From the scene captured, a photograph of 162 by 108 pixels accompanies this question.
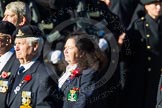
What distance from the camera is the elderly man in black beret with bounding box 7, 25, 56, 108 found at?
5773mm

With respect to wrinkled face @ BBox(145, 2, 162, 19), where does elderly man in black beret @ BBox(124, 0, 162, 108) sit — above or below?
below

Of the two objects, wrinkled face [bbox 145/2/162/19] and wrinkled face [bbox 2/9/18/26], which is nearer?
wrinkled face [bbox 2/9/18/26]

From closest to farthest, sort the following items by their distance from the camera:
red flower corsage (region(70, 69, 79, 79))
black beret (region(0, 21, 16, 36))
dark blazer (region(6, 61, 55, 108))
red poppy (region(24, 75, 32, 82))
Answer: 1. dark blazer (region(6, 61, 55, 108))
2. red poppy (region(24, 75, 32, 82))
3. red flower corsage (region(70, 69, 79, 79))
4. black beret (region(0, 21, 16, 36))

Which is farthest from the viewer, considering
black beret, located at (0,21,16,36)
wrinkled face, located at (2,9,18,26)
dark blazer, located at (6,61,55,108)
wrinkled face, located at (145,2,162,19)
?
wrinkled face, located at (145,2,162,19)

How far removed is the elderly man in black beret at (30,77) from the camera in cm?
577

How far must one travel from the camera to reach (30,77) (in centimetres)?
591

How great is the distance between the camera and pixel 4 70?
20.2 feet

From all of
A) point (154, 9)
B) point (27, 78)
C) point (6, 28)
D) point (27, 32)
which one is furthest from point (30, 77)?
point (154, 9)

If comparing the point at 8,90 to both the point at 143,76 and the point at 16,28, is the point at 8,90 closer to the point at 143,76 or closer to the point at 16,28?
the point at 16,28

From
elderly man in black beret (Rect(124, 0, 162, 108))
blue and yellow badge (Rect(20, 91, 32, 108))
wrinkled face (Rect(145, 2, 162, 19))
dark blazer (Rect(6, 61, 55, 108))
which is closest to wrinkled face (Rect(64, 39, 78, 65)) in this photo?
dark blazer (Rect(6, 61, 55, 108))

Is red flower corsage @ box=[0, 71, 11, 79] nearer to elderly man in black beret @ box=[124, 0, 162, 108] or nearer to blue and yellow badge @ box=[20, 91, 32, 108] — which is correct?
blue and yellow badge @ box=[20, 91, 32, 108]

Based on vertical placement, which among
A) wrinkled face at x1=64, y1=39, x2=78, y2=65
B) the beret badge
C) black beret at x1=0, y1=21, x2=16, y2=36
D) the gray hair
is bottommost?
wrinkled face at x1=64, y1=39, x2=78, y2=65

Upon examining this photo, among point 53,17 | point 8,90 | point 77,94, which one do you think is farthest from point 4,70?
point 53,17

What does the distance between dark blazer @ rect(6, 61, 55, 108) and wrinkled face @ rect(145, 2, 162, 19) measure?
5.77 ft
